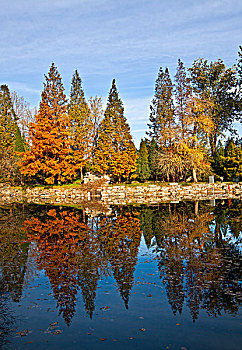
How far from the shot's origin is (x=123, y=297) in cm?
568

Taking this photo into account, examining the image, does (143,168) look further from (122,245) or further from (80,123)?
(122,245)

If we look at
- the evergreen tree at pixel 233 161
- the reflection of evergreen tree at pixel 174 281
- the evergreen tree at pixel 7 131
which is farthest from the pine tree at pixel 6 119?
the reflection of evergreen tree at pixel 174 281


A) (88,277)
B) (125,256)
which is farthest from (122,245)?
(88,277)

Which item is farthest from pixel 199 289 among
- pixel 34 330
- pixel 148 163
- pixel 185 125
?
pixel 148 163

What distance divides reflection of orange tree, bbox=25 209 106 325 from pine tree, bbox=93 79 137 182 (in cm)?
1720

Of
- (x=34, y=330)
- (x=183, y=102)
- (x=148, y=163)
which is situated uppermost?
(x=183, y=102)

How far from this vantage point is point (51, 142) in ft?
92.9

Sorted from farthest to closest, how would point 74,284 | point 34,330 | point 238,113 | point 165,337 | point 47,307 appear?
point 238,113
point 74,284
point 47,307
point 34,330
point 165,337

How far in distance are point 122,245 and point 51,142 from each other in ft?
67.8

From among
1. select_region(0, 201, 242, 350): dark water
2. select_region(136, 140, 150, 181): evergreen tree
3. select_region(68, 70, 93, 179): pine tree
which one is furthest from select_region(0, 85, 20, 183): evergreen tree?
select_region(0, 201, 242, 350): dark water

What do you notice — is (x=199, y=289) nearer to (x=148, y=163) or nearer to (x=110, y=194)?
(x=110, y=194)

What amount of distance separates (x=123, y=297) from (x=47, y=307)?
1.32m

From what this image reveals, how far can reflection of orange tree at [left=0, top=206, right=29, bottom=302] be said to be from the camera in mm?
6280

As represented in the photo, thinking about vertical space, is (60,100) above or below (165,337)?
above
